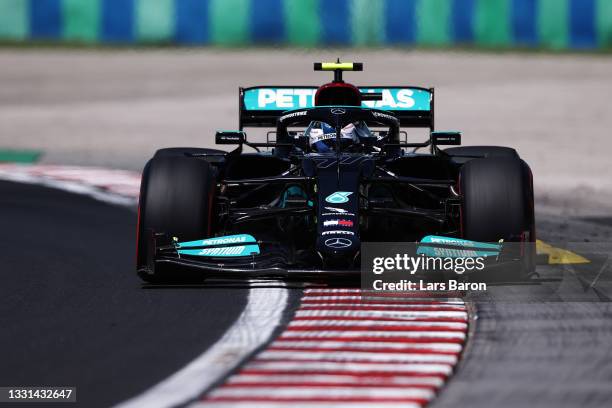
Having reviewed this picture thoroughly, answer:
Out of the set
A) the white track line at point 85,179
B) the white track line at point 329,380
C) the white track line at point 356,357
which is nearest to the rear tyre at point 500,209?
the white track line at point 356,357

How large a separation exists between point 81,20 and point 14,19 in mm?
1469

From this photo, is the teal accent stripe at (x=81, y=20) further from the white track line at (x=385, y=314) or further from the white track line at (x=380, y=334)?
the white track line at (x=380, y=334)

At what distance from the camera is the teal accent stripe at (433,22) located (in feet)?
87.2

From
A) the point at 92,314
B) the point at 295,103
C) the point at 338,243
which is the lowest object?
the point at 92,314

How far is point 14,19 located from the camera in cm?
2791

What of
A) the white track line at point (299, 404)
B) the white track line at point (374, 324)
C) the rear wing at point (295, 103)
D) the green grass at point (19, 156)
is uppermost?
the rear wing at point (295, 103)

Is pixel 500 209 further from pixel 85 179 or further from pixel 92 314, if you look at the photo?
pixel 85 179

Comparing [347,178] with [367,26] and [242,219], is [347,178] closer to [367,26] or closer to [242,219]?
[242,219]

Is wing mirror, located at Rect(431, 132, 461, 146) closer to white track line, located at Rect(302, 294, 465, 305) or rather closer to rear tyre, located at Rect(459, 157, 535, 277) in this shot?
rear tyre, located at Rect(459, 157, 535, 277)

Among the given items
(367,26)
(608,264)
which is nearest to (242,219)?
(608,264)

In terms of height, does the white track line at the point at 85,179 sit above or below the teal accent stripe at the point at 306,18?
below

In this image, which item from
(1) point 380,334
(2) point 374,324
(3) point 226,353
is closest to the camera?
(3) point 226,353

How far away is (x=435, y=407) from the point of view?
645 cm

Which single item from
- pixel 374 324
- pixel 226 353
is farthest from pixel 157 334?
pixel 374 324
